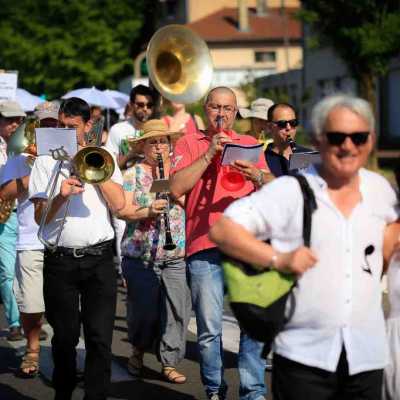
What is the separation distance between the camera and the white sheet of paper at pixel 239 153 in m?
6.11

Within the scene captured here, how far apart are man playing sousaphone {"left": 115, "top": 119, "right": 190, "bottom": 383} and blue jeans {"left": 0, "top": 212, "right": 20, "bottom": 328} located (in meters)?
1.80

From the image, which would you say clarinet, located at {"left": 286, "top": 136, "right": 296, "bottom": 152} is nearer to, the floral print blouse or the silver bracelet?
the floral print blouse

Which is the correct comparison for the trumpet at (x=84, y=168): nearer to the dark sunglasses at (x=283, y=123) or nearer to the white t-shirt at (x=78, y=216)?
the white t-shirt at (x=78, y=216)

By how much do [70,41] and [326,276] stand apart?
49.5 meters

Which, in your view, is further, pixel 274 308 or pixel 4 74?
pixel 4 74

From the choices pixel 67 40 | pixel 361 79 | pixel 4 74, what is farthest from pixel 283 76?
A: pixel 4 74

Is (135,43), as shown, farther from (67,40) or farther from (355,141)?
(355,141)

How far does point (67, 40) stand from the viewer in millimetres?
52438

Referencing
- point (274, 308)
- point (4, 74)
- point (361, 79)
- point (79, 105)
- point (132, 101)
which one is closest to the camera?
point (274, 308)

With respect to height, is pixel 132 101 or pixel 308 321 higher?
pixel 132 101

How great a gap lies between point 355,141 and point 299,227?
1.29 feet

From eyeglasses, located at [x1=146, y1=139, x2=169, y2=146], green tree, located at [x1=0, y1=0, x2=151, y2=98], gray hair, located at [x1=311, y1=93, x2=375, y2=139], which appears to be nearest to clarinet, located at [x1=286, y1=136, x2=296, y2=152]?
eyeglasses, located at [x1=146, y1=139, x2=169, y2=146]

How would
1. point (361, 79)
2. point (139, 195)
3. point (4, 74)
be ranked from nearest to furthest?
point (139, 195) < point (4, 74) < point (361, 79)

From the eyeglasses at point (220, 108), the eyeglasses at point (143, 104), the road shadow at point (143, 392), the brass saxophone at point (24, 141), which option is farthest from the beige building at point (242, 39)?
the eyeglasses at point (220, 108)
